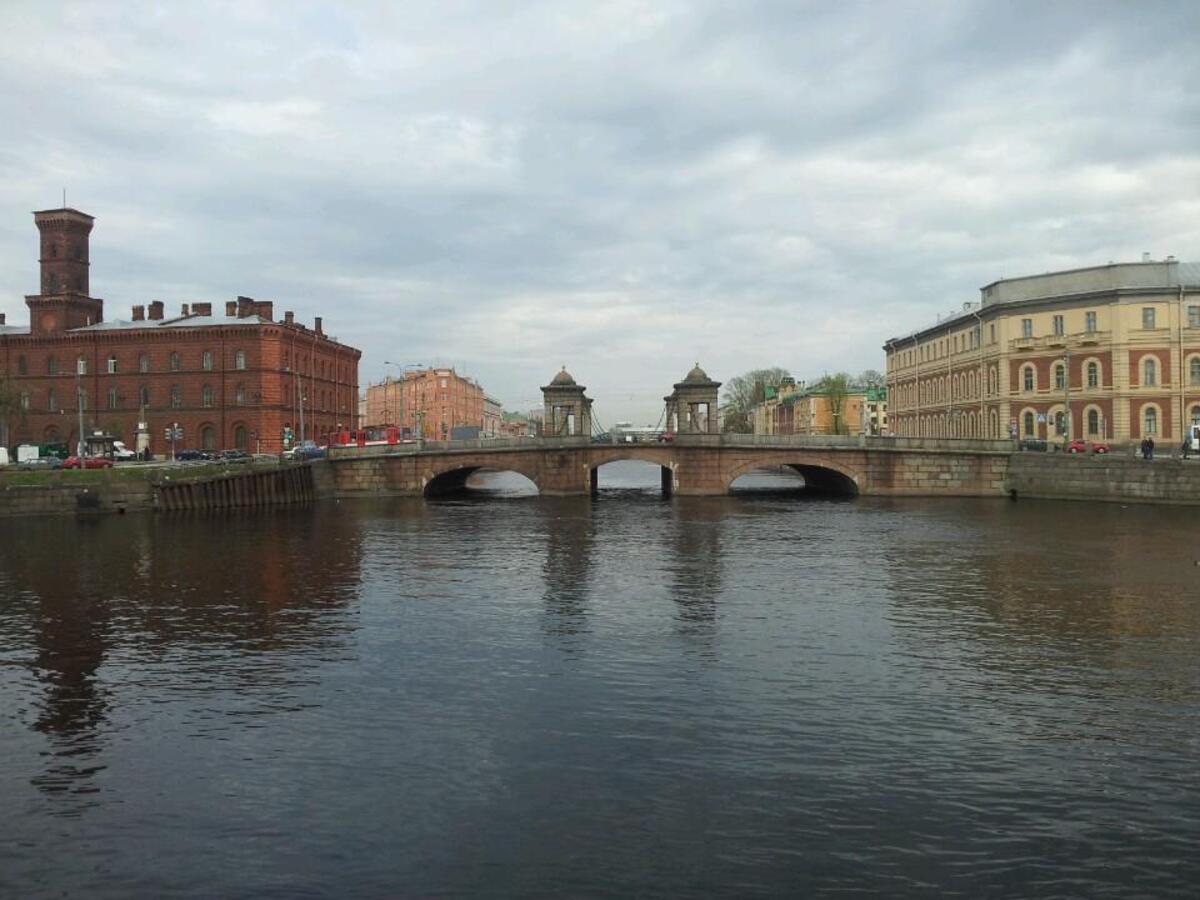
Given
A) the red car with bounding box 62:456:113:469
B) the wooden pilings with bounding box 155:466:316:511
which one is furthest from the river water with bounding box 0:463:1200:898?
the red car with bounding box 62:456:113:469

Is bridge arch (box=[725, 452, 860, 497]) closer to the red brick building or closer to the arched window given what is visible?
the arched window

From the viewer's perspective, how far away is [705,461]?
79.6 meters

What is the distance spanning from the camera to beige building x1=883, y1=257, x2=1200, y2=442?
242 ft

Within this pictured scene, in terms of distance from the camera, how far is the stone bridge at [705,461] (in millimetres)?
74688

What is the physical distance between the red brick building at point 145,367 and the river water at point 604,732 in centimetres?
6179

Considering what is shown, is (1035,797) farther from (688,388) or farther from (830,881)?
(688,388)

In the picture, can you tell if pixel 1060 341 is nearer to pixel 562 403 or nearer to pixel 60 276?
pixel 562 403

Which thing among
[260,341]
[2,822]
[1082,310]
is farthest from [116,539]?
[1082,310]

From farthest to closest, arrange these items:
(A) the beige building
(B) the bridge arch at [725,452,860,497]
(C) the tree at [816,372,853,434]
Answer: (C) the tree at [816,372,853,434] → (B) the bridge arch at [725,452,860,497] → (A) the beige building

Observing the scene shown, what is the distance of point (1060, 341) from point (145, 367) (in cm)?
8282

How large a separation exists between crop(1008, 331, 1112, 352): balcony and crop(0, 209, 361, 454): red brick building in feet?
215

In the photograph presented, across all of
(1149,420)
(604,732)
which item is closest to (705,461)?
(1149,420)

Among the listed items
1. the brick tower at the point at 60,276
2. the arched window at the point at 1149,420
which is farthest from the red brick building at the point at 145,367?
the arched window at the point at 1149,420

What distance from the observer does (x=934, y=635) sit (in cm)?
2455
